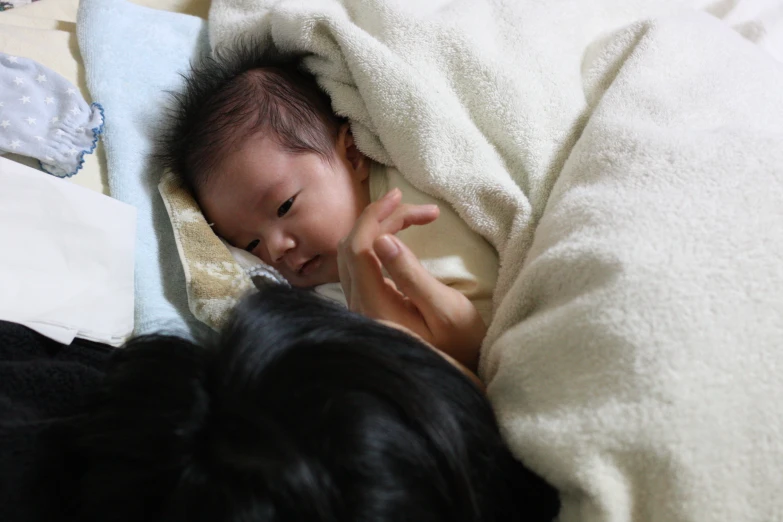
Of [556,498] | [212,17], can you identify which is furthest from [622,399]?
[212,17]

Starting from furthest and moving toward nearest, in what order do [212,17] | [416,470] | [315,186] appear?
[212,17] < [315,186] < [416,470]

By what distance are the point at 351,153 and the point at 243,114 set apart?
19 cm

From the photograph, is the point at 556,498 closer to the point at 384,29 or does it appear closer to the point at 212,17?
the point at 384,29

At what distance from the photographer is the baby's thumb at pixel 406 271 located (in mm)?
673

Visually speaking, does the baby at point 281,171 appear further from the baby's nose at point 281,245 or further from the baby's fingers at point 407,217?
the baby's fingers at point 407,217

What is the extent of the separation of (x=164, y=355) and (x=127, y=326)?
325mm

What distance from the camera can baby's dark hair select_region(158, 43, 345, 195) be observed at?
926 mm

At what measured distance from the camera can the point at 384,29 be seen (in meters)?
0.92

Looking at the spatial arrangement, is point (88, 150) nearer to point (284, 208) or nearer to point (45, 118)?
point (45, 118)

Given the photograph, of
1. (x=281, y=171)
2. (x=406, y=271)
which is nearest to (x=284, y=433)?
(x=406, y=271)

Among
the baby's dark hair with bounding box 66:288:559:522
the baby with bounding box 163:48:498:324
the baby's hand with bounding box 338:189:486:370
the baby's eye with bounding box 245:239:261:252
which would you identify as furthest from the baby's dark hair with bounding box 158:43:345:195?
the baby's dark hair with bounding box 66:288:559:522

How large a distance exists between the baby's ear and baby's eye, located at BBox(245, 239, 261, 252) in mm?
200

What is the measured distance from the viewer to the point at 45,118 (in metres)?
0.89

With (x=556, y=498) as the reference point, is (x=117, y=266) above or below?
below
